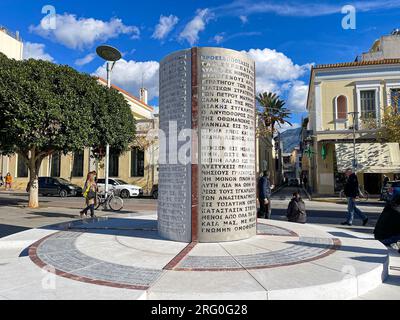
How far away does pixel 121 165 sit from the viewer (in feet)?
102

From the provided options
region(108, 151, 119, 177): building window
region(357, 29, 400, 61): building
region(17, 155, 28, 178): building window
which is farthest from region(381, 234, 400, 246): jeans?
region(17, 155, 28, 178): building window

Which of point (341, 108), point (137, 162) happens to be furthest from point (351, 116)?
point (137, 162)

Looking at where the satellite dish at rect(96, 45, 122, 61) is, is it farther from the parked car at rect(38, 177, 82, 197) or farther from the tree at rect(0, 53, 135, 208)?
the parked car at rect(38, 177, 82, 197)

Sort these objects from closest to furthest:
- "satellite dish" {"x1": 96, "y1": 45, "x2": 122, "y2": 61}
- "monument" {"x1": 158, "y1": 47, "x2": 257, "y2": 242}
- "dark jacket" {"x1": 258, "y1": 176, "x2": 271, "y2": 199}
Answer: "monument" {"x1": 158, "y1": 47, "x2": 257, "y2": 242}, "dark jacket" {"x1": 258, "y1": 176, "x2": 271, "y2": 199}, "satellite dish" {"x1": 96, "y1": 45, "x2": 122, "y2": 61}

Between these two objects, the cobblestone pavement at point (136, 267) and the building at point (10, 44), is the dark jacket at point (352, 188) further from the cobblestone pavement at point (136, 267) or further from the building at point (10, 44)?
the building at point (10, 44)

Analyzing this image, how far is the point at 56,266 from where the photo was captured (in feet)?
15.2

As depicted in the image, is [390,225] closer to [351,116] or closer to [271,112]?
[351,116]

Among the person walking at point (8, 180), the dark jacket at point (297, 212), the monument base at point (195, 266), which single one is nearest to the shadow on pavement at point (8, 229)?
the monument base at point (195, 266)

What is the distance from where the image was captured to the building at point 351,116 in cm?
2495

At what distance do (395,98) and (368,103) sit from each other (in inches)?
78.4

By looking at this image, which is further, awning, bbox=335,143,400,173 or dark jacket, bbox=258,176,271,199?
awning, bbox=335,143,400,173

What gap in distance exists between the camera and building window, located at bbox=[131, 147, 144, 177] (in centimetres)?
3062

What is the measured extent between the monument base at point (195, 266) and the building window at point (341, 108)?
71.5ft

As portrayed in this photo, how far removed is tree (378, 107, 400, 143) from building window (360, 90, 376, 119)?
1.50 meters
